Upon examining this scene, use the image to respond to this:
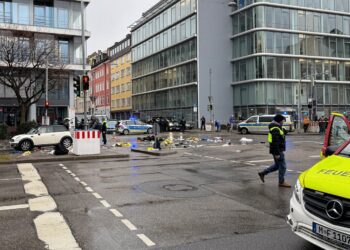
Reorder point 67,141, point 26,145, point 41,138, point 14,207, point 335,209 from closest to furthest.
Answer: point 335,209 → point 14,207 → point 26,145 → point 41,138 → point 67,141

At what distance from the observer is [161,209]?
25.1ft

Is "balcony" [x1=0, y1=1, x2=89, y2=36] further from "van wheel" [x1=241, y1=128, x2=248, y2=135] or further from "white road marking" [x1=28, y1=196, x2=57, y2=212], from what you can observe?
"white road marking" [x1=28, y1=196, x2=57, y2=212]

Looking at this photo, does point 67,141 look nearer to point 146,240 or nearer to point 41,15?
point 146,240

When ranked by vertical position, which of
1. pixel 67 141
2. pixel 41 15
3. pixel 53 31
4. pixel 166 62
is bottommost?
pixel 67 141

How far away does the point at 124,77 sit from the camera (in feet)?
301

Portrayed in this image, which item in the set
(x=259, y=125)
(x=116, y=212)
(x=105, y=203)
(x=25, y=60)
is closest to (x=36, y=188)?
(x=105, y=203)

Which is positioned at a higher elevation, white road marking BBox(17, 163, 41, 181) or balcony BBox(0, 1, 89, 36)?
balcony BBox(0, 1, 89, 36)

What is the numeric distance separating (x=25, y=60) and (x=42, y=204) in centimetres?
2674

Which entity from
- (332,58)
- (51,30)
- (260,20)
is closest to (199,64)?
(260,20)

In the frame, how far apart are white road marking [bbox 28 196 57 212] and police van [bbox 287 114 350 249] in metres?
4.75

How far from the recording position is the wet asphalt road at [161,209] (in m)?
5.76

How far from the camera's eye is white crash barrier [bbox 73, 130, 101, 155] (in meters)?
18.3

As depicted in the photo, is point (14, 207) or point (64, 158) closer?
point (14, 207)

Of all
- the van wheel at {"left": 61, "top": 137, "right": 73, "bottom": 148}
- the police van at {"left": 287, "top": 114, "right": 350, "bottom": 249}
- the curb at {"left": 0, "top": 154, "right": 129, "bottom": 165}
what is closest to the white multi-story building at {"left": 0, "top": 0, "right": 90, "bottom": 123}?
the van wheel at {"left": 61, "top": 137, "right": 73, "bottom": 148}
